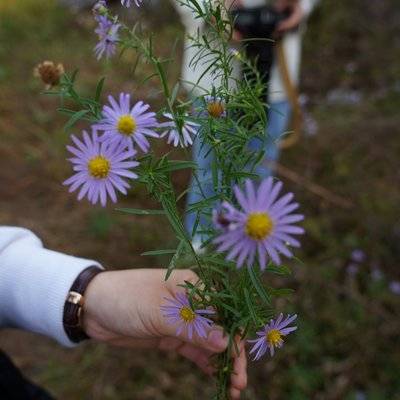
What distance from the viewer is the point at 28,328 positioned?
3.40 feet

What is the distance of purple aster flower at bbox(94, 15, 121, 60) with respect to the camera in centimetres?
70

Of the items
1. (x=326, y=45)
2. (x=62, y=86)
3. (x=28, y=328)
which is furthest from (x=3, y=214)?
(x=326, y=45)

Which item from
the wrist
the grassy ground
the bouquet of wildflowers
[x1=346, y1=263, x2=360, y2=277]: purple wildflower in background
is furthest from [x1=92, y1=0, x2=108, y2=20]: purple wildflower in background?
[x1=346, y1=263, x2=360, y2=277]: purple wildflower in background

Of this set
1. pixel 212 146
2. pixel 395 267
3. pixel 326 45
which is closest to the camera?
pixel 212 146

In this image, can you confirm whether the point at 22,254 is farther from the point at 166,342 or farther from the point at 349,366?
the point at 349,366

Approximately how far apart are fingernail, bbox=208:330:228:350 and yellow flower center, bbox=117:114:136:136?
30 centimetres

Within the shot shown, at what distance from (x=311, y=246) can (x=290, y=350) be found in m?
0.52

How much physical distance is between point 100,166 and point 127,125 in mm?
55

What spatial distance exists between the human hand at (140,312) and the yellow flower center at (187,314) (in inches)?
2.6

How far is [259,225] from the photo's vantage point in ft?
1.47

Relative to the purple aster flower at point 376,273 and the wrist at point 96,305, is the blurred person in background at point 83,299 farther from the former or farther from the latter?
the purple aster flower at point 376,273

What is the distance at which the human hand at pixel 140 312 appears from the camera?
795 mm

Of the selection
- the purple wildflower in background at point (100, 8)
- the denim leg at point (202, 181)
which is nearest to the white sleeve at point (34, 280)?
the denim leg at point (202, 181)

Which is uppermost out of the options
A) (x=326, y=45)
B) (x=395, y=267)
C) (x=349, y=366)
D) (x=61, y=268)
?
(x=326, y=45)
